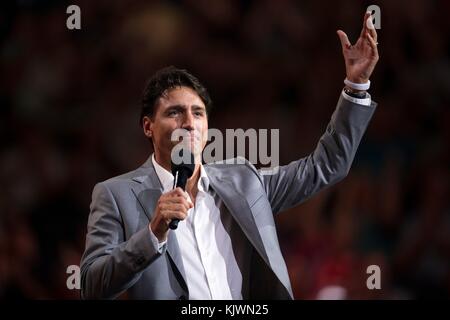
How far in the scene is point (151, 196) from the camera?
130cm

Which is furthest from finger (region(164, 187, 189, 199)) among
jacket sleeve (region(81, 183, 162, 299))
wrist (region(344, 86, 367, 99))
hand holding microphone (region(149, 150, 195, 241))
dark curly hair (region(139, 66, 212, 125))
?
wrist (region(344, 86, 367, 99))

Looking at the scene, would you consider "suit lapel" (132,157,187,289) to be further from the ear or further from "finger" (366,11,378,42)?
"finger" (366,11,378,42)

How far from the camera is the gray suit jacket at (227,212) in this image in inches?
46.5

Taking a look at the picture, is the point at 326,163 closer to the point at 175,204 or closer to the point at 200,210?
the point at 200,210

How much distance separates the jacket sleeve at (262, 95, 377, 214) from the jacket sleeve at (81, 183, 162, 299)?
288mm

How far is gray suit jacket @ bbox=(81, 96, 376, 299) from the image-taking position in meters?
1.18

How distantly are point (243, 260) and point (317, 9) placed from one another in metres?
1.01

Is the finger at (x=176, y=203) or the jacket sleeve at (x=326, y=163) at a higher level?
the jacket sleeve at (x=326, y=163)

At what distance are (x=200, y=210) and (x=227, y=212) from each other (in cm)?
5

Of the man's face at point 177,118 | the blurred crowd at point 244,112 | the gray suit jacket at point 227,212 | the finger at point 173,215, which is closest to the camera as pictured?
the finger at point 173,215

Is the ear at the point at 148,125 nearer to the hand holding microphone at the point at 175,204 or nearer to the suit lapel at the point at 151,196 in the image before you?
the suit lapel at the point at 151,196

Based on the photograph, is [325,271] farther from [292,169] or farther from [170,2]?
[170,2]

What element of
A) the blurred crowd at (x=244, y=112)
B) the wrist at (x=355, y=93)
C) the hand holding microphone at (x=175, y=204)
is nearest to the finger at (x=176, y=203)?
the hand holding microphone at (x=175, y=204)
